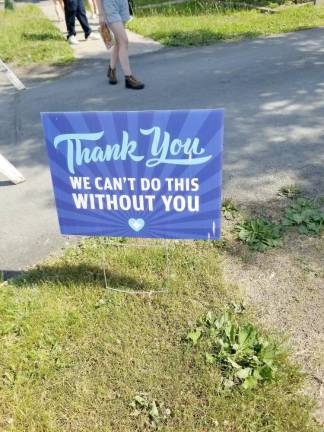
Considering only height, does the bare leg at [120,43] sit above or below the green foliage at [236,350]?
above

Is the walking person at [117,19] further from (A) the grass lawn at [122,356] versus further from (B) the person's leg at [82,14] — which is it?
(B) the person's leg at [82,14]

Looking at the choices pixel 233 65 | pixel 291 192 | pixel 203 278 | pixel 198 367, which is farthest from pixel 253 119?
pixel 198 367

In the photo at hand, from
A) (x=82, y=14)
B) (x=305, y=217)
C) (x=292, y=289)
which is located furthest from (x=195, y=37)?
(x=292, y=289)

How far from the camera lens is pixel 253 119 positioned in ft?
16.1

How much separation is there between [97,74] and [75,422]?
20.5 feet

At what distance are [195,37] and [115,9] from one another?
3653mm

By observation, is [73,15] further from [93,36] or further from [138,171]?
[138,171]

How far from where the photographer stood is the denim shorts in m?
5.30

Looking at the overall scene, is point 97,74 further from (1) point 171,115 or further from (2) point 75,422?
(2) point 75,422

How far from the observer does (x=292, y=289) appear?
262 centimetres

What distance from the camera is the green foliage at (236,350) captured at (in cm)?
210

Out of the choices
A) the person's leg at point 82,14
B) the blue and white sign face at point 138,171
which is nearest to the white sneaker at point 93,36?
the person's leg at point 82,14

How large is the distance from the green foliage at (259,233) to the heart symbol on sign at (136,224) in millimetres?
885

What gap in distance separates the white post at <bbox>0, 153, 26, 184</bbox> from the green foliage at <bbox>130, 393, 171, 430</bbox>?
262 centimetres
